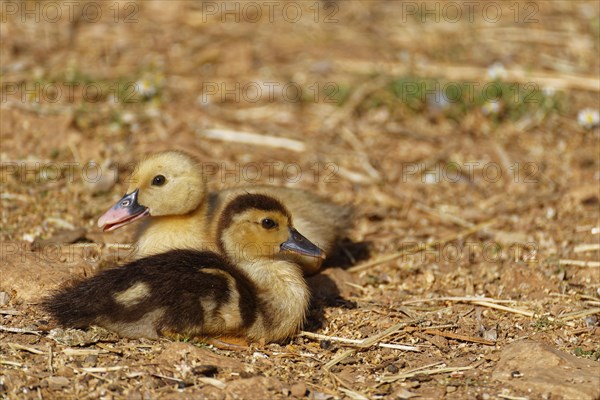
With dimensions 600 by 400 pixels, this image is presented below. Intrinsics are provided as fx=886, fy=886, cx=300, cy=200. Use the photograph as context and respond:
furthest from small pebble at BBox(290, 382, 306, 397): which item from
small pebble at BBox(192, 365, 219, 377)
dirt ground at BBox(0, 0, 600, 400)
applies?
small pebble at BBox(192, 365, 219, 377)

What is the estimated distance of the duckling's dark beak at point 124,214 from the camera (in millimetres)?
5438

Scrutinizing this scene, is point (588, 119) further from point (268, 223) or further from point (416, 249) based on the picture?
point (268, 223)

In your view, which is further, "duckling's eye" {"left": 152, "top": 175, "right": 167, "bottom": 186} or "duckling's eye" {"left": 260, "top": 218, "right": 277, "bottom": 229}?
"duckling's eye" {"left": 152, "top": 175, "right": 167, "bottom": 186}

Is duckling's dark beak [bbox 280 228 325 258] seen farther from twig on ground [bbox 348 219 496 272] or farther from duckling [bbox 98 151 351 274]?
twig on ground [bbox 348 219 496 272]

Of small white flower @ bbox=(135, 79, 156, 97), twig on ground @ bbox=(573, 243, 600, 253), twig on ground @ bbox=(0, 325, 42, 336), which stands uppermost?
small white flower @ bbox=(135, 79, 156, 97)

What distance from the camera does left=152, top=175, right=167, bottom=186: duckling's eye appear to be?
18.2ft

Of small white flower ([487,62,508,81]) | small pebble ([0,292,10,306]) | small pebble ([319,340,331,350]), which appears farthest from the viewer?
small white flower ([487,62,508,81])

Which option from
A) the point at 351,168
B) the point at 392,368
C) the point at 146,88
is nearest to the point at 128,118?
the point at 146,88

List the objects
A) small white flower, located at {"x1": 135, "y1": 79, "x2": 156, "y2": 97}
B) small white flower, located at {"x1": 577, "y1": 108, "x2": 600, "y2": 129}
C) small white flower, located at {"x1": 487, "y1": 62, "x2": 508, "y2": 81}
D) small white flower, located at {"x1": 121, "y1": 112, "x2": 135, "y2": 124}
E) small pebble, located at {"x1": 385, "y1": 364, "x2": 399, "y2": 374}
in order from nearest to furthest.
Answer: small pebble, located at {"x1": 385, "y1": 364, "x2": 399, "y2": 374}
small white flower, located at {"x1": 121, "y1": 112, "x2": 135, "y2": 124}
small white flower, located at {"x1": 135, "y1": 79, "x2": 156, "y2": 97}
small white flower, located at {"x1": 577, "y1": 108, "x2": 600, "y2": 129}
small white flower, located at {"x1": 487, "y1": 62, "x2": 508, "y2": 81}

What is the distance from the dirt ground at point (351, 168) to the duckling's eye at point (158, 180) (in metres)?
0.67

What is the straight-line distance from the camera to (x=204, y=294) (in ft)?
15.3

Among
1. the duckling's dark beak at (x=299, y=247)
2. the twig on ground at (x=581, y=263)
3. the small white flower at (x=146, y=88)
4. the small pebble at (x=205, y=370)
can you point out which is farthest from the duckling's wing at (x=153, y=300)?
the small white flower at (x=146, y=88)

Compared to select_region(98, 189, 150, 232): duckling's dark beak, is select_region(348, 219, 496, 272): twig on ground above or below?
below

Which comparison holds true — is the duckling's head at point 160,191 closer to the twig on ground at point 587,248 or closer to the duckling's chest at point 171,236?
the duckling's chest at point 171,236
